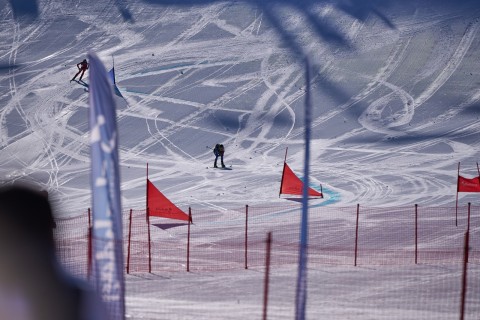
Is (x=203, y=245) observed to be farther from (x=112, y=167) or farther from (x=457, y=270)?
(x=112, y=167)

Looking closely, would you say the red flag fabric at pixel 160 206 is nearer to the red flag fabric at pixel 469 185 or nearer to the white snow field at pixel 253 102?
the white snow field at pixel 253 102

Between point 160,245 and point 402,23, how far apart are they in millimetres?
23347

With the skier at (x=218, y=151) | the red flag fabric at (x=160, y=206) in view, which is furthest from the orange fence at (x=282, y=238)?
the skier at (x=218, y=151)

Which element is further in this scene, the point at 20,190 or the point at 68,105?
the point at 68,105

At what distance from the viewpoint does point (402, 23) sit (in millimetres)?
36938

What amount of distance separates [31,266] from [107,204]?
215 centimetres

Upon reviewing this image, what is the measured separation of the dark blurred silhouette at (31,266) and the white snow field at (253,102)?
9.60m

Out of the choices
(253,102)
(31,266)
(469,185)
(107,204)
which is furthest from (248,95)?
(31,266)

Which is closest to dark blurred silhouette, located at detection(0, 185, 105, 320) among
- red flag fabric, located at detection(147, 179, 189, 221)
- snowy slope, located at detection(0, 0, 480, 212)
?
red flag fabric, located at detection(147, 179, 189, 221)

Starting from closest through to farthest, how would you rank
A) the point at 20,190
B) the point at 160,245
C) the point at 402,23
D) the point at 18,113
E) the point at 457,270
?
the point at 20,190, the point at 457,270, the point at 160,245, the point at 18,113, the point at 402,23

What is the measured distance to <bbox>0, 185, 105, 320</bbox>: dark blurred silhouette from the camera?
2869mm

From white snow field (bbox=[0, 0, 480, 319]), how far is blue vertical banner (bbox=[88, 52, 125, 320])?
756 cm

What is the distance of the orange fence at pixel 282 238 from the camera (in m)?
14.1

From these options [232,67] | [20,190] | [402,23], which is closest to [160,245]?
[20,190]
